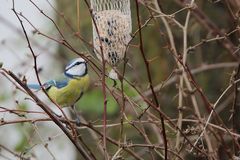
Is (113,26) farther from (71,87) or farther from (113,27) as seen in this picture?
(71,87)

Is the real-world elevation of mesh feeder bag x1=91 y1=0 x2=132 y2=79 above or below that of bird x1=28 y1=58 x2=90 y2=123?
above

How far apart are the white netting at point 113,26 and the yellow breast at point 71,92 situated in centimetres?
47

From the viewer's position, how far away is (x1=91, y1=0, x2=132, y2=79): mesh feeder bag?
3186 mm

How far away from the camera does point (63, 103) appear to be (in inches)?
147

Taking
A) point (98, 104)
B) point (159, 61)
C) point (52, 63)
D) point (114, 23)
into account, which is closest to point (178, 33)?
point (159, 61)

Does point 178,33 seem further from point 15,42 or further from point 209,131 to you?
point 209,131

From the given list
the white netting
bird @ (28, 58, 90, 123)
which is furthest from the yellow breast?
the white netting

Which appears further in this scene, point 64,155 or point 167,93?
point 64,155

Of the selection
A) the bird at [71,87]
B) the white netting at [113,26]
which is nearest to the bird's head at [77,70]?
the bird at [71,87]

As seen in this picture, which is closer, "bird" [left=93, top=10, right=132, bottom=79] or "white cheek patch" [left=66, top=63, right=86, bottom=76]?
"bird" [left=93, top=10, right=132, bottom=79]

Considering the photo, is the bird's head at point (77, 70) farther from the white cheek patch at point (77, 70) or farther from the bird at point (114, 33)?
the bird at point (114, 33)

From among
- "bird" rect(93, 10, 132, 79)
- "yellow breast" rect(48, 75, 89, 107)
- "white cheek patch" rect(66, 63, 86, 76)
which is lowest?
"yellow breast" rect(48, 75, 89, 107)

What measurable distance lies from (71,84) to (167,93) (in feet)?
6.01

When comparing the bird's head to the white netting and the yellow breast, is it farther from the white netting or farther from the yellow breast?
the white netting
